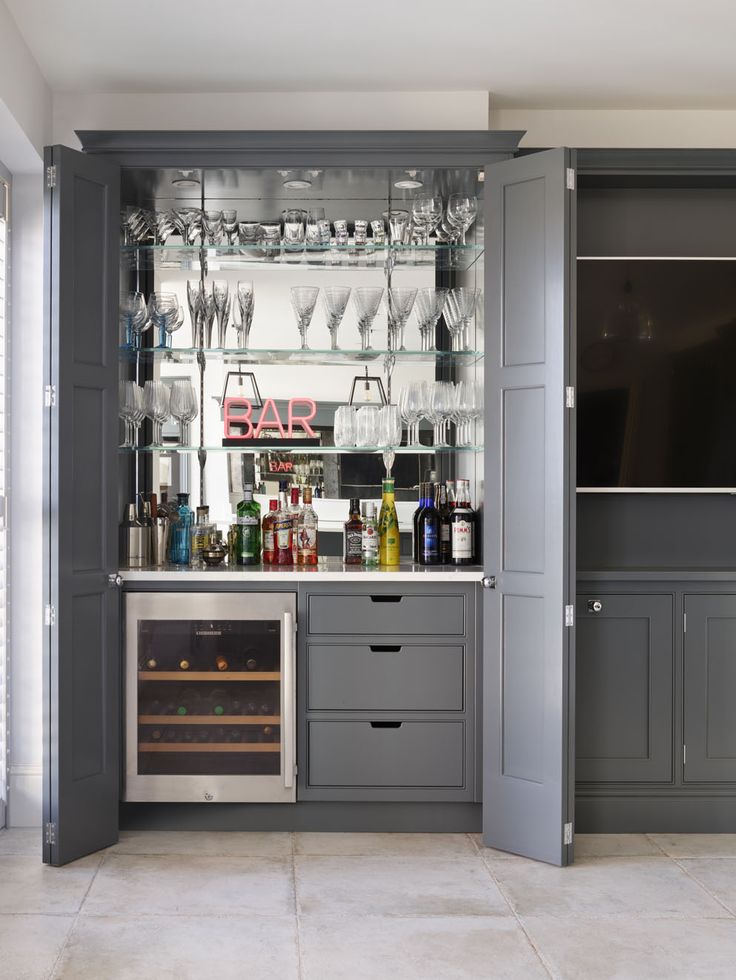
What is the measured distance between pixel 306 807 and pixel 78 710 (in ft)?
3.04

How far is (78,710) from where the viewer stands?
10.7ft

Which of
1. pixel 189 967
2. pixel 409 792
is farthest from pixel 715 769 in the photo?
pixel 189 967

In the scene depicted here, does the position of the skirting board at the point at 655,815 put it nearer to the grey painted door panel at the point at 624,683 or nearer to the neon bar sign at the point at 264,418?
the grey painted door panel at the point at 624,683

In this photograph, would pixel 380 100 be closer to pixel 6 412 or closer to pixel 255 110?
pixel 255 110

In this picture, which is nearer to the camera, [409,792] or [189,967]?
[189,967]

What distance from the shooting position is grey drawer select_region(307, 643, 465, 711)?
11.4 ft

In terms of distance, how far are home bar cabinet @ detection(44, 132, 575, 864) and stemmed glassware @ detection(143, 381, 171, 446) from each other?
0.29 feet

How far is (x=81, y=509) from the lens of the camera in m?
3.28

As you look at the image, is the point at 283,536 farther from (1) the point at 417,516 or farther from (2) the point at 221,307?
(2) the point at 221,307

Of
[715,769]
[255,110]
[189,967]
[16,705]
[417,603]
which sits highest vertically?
[255,110]

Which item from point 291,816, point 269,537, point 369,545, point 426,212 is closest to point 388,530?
point 369,545

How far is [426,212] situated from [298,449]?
3.59 ft

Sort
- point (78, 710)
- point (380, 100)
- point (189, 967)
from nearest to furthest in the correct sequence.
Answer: point (189, 967) → point (78, 710) → point (380, 100)

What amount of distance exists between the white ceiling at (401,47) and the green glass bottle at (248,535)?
1.67 m
